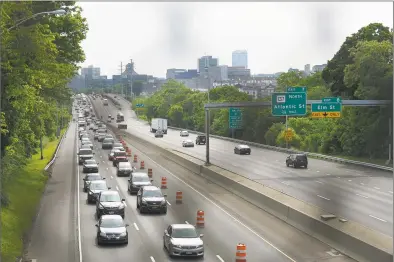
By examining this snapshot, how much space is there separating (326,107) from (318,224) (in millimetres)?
27661

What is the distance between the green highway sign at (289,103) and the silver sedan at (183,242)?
2780cm

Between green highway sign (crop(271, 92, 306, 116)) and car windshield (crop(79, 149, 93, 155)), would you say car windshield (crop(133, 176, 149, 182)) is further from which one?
car windshield (crop(79, 149, 93, 155))

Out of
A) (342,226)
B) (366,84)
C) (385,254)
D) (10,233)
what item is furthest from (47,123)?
(385,254)

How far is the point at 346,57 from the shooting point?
80.6 m

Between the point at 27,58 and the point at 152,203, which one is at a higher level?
the point at 27,58

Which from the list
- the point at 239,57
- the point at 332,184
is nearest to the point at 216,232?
the point at 332,184

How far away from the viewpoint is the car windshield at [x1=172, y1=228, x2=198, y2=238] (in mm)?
23594

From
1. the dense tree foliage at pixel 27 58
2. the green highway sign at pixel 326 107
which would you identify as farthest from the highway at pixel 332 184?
the dense tree foliage at pixel 27 58

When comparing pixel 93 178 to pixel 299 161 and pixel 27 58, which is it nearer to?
pixel 27 58

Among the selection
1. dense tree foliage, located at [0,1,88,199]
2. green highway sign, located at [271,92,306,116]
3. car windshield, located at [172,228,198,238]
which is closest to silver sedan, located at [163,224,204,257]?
car windshield, located at [172,228,198,238]

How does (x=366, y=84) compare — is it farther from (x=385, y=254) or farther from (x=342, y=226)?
(x=385, y=254)

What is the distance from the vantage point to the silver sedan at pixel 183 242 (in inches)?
898

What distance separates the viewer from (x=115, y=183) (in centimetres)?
4841

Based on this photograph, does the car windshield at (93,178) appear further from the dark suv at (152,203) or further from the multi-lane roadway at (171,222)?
the dark suv at (152,203)
